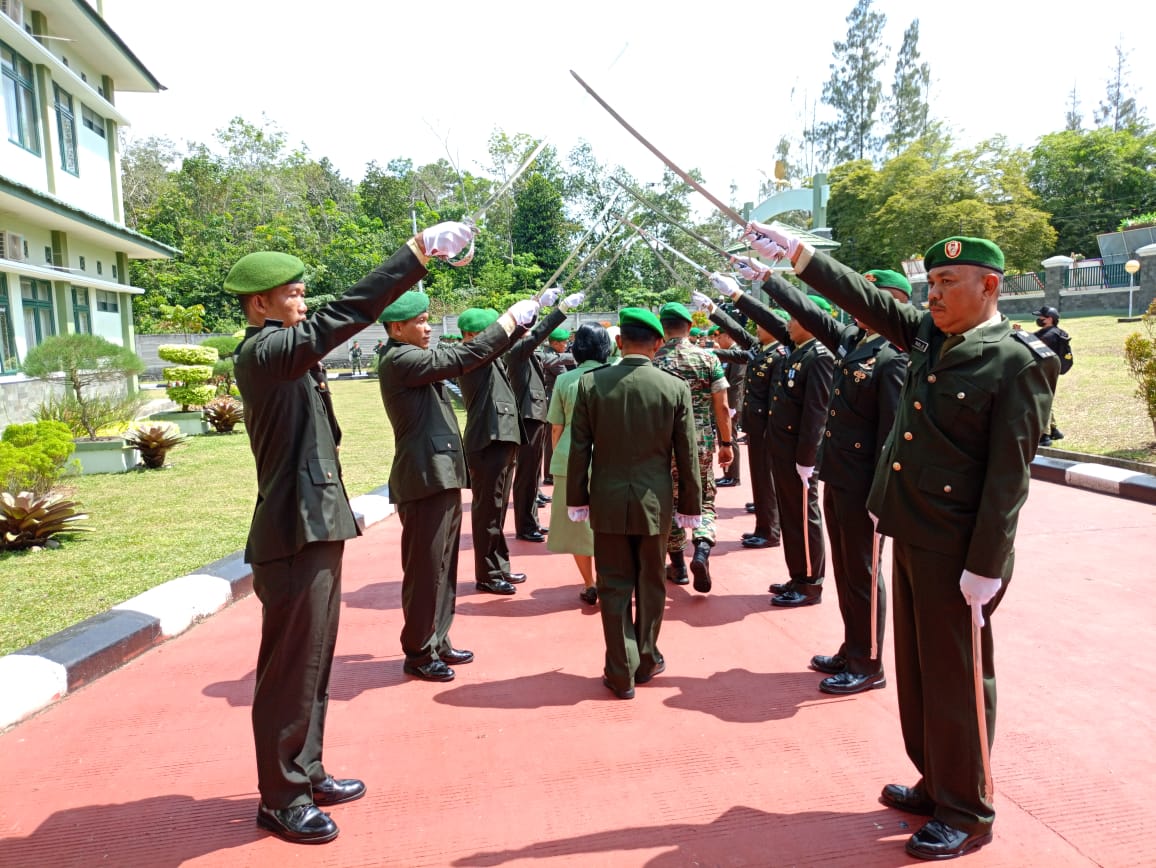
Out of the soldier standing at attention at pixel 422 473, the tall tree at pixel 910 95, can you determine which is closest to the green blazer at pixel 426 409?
the soldier standing at attention at pixel 422 473

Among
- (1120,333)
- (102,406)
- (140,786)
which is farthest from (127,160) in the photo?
(140,786)

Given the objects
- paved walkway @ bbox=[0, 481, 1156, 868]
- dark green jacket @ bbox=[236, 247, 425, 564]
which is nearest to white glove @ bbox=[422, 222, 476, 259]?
dark green jacket @ bbox=[236, 247, 425, 564]

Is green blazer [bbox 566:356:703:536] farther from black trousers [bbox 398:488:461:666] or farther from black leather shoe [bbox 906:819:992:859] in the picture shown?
black leather shoe [bbox 906:819:992:859]

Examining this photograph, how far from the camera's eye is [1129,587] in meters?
5.46

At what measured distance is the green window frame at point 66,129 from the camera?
16.8 m

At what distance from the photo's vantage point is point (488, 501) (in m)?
5.80

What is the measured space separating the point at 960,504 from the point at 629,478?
1.71m

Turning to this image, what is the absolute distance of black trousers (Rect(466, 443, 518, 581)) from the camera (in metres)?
5.81

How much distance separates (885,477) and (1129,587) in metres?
3.68

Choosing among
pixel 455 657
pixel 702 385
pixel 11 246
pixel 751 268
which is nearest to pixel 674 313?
pixel 702 385

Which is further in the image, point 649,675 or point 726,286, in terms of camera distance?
point 726,286

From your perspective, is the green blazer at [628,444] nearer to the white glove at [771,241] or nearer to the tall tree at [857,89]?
the white glove at [771,241]

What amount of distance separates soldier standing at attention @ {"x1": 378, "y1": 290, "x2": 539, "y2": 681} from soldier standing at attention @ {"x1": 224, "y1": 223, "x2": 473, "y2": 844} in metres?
1.15

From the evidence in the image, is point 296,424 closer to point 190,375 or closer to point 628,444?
point 628,444
